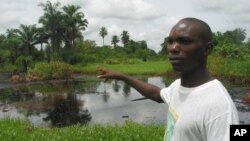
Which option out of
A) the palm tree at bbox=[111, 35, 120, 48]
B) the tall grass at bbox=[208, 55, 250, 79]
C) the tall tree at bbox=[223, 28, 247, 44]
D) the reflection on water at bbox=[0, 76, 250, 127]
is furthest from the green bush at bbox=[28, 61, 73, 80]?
the palm tree at bbox=[111, 35, 120, 48]

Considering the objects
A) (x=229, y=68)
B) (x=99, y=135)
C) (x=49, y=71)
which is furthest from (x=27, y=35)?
(x=99, y=135)

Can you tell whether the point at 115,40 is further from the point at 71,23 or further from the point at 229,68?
the point at 229,68

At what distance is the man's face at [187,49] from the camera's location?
2.48m

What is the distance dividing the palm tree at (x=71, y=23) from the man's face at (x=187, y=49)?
67085 mm

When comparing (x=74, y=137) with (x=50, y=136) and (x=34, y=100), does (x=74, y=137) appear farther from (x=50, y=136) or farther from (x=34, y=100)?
(x=34, y=100)

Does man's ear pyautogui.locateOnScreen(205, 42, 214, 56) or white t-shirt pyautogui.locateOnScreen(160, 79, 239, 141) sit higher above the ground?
man's ear pyautogui.locateOnScreen(205, 42, 214, 56)

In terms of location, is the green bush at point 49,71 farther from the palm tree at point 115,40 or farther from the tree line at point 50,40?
the palm tree at point 115,40

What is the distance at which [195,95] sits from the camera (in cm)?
241

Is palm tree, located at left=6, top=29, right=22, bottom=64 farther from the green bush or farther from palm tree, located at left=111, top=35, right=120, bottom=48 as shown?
palm tree, located at left=111, top=35, right=120, bottom=48

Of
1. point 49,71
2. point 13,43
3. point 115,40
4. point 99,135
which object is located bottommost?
point 49,71

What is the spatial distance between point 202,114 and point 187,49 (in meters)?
0.46

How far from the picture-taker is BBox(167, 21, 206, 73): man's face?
2484 millimetres

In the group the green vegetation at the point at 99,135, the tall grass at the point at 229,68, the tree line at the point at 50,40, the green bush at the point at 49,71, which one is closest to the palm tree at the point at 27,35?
the tree line at the point at 50,40

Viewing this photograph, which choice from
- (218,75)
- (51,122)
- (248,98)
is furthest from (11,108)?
(218,75)
